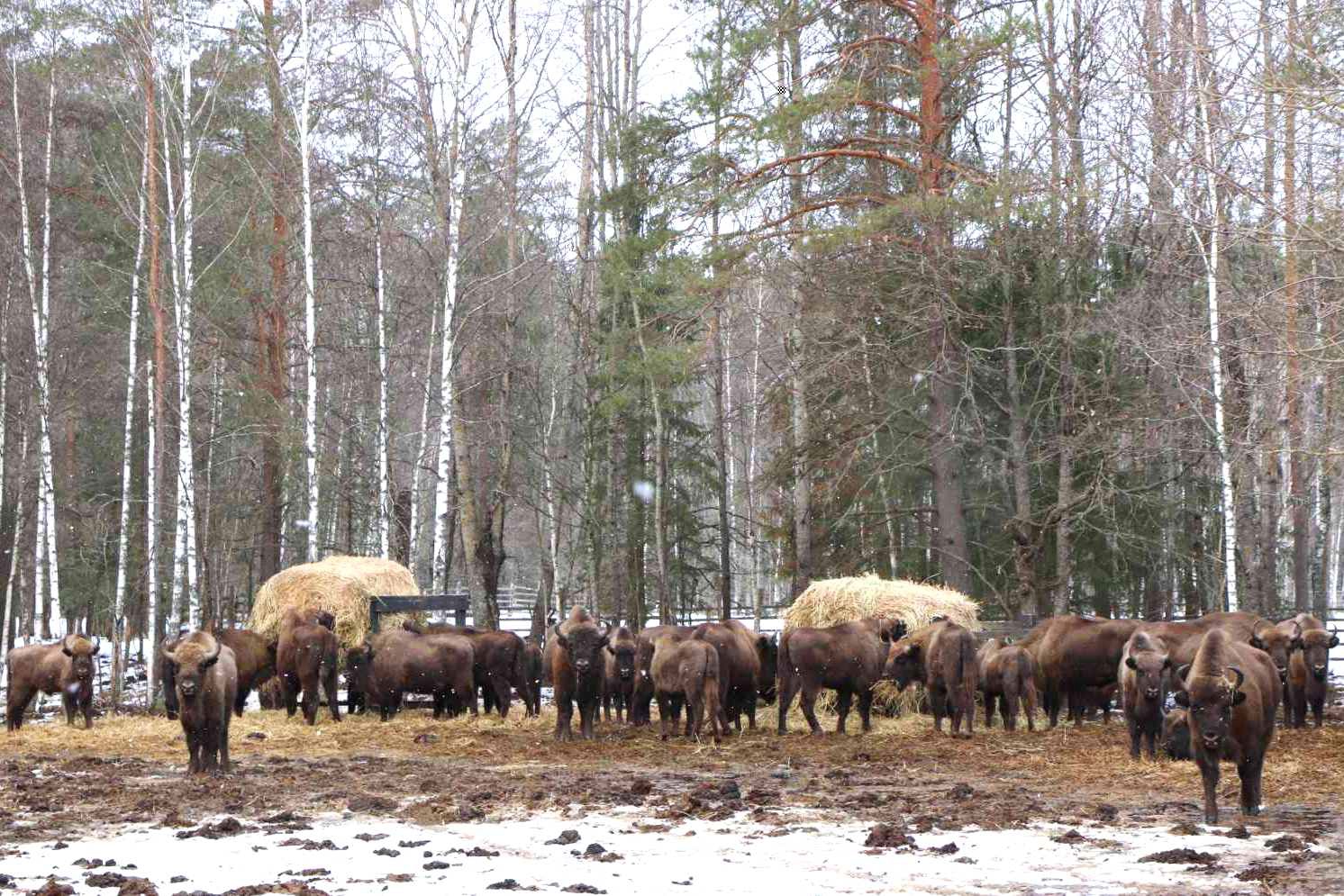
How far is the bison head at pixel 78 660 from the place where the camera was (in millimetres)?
18047

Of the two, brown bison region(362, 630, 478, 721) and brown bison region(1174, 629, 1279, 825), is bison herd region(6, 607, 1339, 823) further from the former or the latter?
brown bison region(1174, 629, 1279, 825)

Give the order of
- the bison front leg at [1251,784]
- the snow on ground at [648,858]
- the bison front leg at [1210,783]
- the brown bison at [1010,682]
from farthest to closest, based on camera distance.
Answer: the brown bison at [1010,682] → the bison front leg at [1251,784] → the bison front leg at [1210,783] → the snow on ground at [648,858]

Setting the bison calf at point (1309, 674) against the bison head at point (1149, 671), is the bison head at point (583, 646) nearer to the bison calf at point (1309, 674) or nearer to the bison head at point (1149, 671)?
the bison head at point (1149, 671)

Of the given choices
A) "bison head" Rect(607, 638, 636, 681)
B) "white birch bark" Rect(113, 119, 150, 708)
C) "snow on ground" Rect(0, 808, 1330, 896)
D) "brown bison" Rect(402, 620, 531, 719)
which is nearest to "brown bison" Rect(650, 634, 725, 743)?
"bison head" Rect(607, 638, 636, 681)

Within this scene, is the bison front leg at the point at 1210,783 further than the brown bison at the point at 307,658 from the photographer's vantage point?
No

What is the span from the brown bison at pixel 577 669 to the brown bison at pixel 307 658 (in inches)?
145

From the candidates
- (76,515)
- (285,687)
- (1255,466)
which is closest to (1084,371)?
(1255,466)

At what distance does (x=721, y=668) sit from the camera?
16859 millimetres

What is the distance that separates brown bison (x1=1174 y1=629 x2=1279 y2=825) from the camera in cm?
994

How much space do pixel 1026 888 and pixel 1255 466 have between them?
15222 millimetres

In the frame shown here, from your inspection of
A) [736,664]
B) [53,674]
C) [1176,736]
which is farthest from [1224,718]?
[53,674]

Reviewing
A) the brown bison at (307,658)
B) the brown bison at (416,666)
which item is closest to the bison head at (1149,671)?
the brown bison at (416,666)

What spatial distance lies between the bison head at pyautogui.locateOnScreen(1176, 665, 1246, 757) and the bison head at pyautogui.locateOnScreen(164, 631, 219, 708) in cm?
810

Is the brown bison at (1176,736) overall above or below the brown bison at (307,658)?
below
